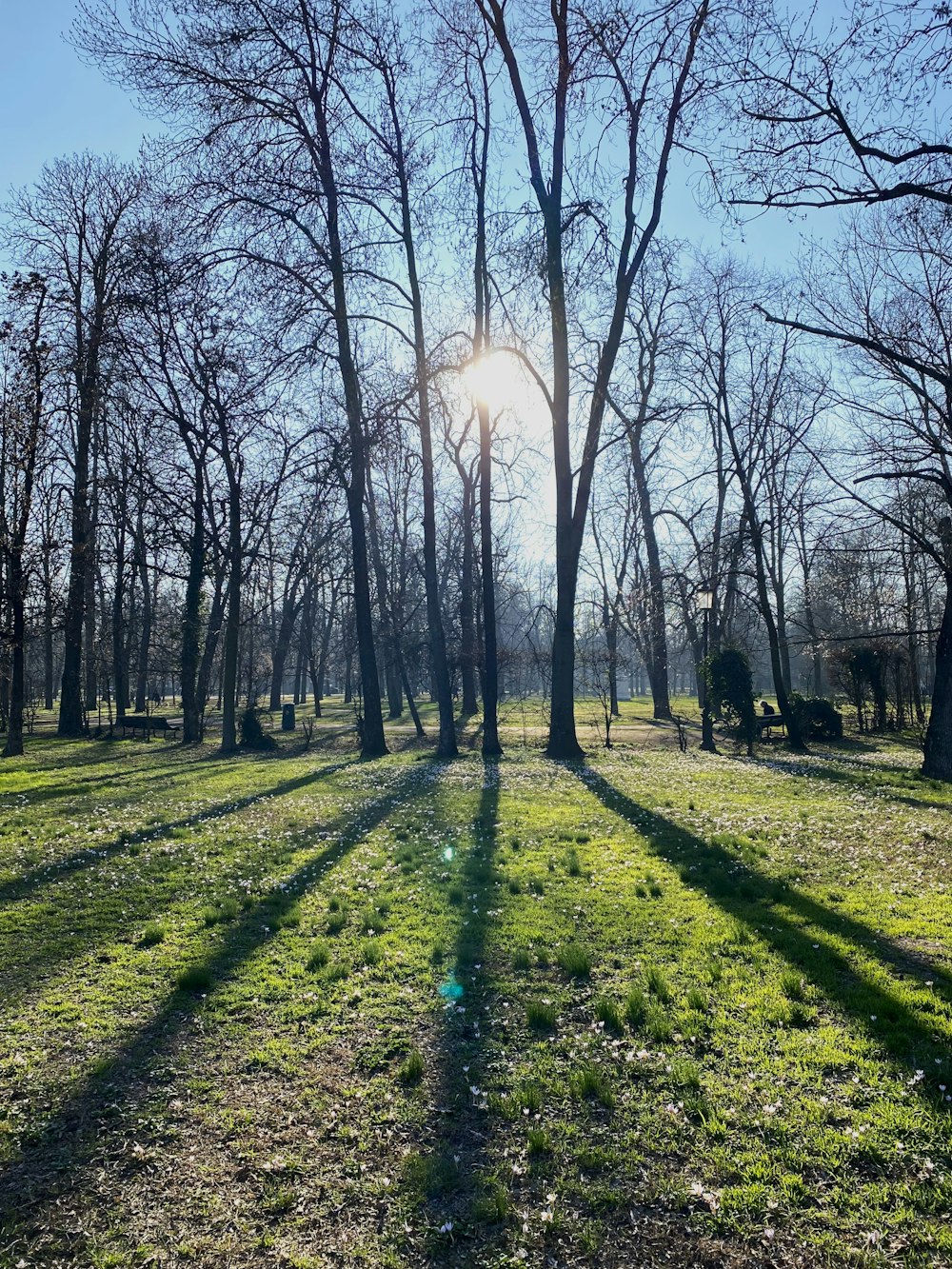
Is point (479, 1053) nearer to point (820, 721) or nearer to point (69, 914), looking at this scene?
point (69, 914)

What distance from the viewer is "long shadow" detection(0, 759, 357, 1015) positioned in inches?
231

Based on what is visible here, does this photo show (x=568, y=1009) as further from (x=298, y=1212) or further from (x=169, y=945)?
(x=169, y=945)

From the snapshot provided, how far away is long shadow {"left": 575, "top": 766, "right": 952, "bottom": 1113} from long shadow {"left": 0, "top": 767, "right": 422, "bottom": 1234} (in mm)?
4098

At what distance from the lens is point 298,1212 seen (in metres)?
3.32

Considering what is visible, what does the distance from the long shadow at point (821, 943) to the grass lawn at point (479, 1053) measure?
0.10 feet

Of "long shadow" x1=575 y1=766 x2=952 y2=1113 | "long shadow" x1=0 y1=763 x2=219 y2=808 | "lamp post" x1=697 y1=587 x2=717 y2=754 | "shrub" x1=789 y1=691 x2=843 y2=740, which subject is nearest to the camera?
"long shadow" x1=575 y1=766 x2=952 y2=1113

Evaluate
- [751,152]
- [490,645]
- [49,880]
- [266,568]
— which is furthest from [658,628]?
[266,568]

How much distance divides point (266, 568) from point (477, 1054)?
1663 inches

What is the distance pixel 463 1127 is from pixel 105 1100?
192 cm

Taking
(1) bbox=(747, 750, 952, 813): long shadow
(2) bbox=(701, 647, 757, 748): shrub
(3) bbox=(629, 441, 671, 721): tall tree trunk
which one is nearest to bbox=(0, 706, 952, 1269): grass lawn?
(1) bbox=(747, 750, 952, 813): long shadow

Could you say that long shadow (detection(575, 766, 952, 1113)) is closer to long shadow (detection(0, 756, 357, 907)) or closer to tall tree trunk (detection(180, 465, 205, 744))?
long shadow (detection(0, 756, 357, 907))

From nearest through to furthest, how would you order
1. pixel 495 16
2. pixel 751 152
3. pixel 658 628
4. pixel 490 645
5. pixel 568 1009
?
pixel 568 1009 → pixel 751 152 → pixel 495 16 → pixel 490 645 → pixel 658 628

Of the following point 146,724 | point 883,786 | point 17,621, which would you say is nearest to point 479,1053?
point 883,786

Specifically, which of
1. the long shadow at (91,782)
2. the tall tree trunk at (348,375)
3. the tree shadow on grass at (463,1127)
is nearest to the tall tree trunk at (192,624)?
the long shadow at (91,782)
